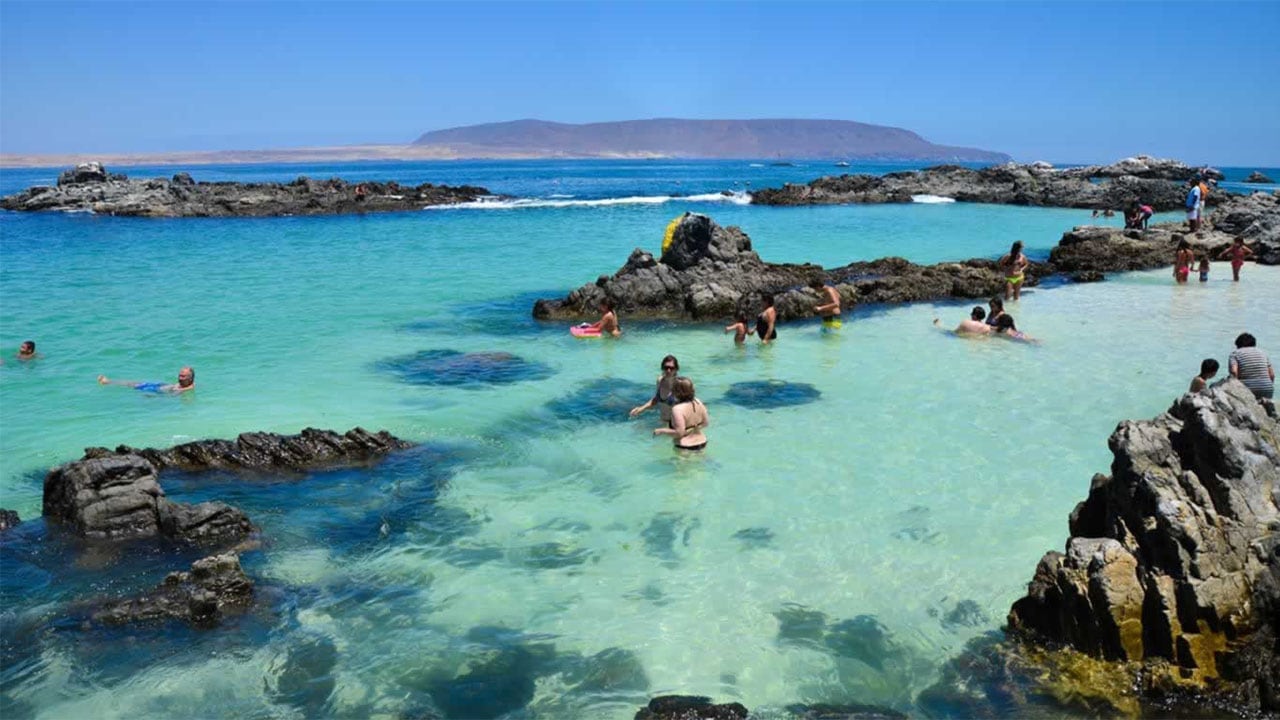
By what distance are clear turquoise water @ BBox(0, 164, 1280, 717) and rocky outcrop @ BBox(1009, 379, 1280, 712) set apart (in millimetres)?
1031

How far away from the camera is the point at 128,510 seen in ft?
30.0

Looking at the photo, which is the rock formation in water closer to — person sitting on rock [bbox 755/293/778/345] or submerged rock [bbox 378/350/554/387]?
submerged rock [bbox 378/350/554/387]

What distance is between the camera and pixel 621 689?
6.70 meters

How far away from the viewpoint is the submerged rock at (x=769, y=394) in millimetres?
13945

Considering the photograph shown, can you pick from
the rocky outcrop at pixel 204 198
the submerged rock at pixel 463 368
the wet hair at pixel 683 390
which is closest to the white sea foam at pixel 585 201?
the rocky outcrop at pixel 204 198

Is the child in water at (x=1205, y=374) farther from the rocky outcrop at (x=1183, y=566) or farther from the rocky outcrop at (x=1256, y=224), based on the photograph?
the rocky outcrop at (x=1256, y=224)

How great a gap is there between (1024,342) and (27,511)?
1665cm

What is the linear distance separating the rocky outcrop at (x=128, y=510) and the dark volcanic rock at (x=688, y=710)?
5.15 m

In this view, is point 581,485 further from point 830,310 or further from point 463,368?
point 830,310

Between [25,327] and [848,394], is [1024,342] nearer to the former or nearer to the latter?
[848,394]

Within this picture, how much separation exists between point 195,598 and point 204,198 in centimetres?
5091

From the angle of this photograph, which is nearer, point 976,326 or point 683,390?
point 683,390

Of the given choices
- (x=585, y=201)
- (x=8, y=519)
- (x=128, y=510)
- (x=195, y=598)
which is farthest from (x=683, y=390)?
(x=585, y=201)

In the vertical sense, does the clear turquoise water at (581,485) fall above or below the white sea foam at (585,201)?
below
